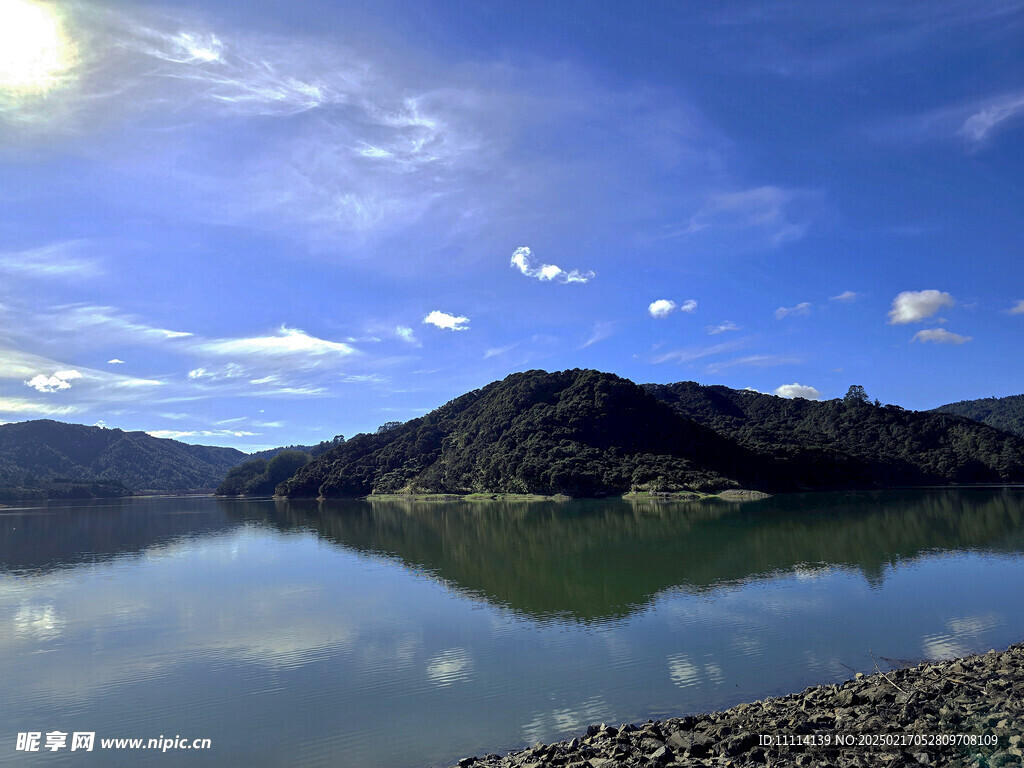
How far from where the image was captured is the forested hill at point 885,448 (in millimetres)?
134500

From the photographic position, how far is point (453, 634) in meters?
22.9

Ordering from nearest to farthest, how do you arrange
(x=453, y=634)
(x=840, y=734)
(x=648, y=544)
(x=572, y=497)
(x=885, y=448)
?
(x=840, y=734) < (x=453, y=634) < (x=648, y=544) < (x=572, y=497) < (x=885, y=448)

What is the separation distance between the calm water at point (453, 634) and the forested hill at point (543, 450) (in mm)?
71486

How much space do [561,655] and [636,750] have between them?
8.50 metres

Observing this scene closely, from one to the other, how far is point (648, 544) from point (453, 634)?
28.8m

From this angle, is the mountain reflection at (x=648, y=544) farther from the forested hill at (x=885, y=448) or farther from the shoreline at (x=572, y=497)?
the forested hill at (x=885, y=448)

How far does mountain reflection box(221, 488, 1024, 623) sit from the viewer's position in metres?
31.3

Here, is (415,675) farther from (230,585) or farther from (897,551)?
(897,551)

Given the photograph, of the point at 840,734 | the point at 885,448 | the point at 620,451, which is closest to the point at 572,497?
the point at 620,451

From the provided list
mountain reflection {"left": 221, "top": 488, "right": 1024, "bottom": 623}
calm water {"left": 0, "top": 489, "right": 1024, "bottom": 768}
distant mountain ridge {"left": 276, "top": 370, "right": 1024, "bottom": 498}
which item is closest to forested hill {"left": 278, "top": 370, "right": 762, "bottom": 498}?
distant mountain ridge {"left": 276, "top": 370, "right": 1024, "bottom": 498}

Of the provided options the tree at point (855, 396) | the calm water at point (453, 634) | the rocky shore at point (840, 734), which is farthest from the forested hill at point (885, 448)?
the rocky shore at point (840, 734)

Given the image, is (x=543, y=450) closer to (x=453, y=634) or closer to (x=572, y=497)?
(x=572, y=497)

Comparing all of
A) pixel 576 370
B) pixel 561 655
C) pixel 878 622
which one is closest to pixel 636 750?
pixel 561 655

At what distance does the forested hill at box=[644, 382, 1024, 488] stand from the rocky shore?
12915 cm
